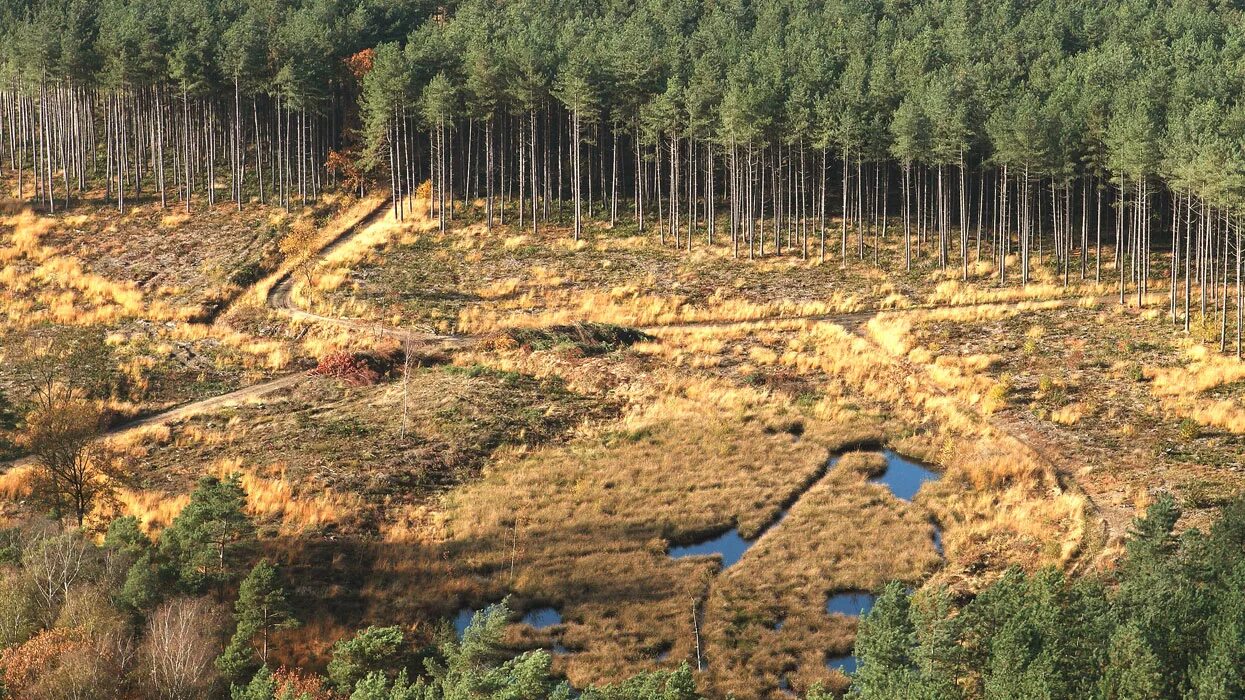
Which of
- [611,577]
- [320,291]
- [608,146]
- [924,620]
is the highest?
[608,146]

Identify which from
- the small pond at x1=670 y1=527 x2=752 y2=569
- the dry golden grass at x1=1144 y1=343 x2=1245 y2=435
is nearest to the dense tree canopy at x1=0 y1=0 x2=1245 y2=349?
the dry golden grass at x1=1144 y1=343 x2=1245 y2=435

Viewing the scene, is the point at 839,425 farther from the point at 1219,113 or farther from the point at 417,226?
the point at 417,226

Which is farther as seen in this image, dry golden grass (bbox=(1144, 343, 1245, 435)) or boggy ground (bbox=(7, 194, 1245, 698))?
dry golden grass (bbox=(1144, 343, 1245, 435))

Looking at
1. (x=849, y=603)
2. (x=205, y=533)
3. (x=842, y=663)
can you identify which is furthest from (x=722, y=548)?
(x=205, y=533)

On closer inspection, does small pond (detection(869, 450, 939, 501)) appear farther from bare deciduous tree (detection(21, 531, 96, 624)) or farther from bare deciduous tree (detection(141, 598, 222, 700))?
bare deciduous tree (detection(21, 531, 96, 624))

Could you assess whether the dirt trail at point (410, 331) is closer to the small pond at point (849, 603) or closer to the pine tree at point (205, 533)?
the small pond at point (849, 603)

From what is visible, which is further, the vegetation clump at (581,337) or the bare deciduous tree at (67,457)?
the vegetation clump at (581,337)

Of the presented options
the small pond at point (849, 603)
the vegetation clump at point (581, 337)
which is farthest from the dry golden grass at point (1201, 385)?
the vegetation clump at point (581, 337)

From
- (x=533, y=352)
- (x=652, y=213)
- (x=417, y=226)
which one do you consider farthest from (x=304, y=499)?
(x=652, y=213)

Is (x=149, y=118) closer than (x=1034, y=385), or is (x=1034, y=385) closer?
(x=1034, y=385)
